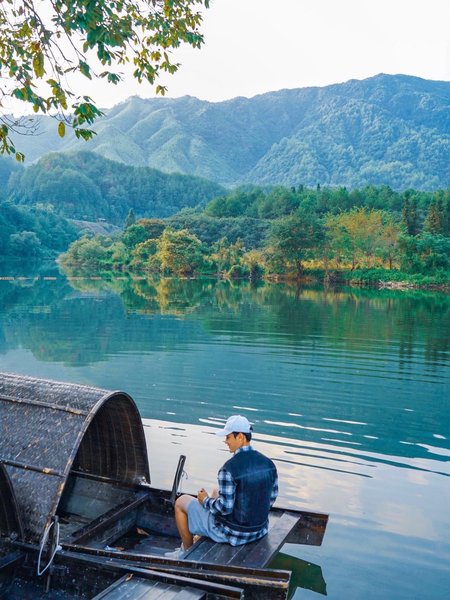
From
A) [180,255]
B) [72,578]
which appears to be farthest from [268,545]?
[180,255]

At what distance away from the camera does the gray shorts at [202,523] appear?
5.30 meters

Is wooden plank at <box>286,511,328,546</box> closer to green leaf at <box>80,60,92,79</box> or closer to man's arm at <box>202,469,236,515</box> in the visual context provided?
man's arm at <box>202,469,236,515</box>

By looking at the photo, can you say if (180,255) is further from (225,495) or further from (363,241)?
(225,495)

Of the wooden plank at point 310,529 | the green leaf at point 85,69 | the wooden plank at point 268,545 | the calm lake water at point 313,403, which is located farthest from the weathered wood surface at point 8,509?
the green leaf at point 85,69

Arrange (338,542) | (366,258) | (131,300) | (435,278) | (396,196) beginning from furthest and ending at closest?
A: 1. (396,196)
2. (366,258)
3. (435,278)
4. (131,300)
5. (338,542)

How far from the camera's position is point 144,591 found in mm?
4449

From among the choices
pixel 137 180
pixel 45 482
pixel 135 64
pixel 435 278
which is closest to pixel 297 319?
pixel 135 64

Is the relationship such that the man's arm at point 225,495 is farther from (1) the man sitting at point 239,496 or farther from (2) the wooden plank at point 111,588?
(2) the wooden plank at point 111,588

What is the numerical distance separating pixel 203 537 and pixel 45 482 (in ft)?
4.51

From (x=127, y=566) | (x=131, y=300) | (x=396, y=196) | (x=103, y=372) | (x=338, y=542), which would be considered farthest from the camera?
(x=396, y=196)

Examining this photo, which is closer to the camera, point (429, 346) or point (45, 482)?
→ point (45, 482)

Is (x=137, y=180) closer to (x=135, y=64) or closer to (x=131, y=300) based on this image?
(x=131, y=300)

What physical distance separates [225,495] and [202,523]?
517 mm

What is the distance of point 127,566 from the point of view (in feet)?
15.4
